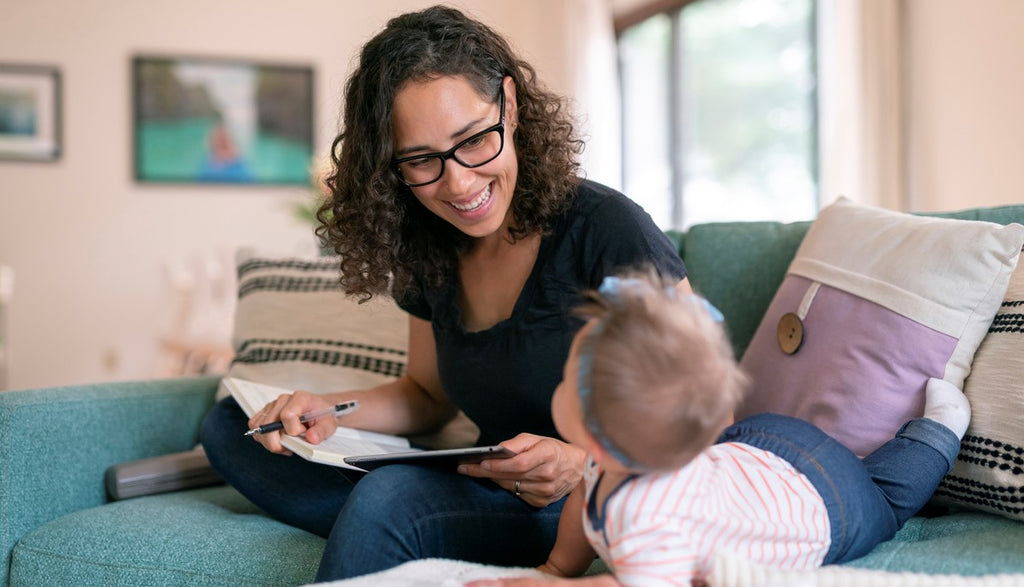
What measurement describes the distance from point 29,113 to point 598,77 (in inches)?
125

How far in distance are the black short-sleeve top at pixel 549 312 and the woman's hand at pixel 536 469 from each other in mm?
129

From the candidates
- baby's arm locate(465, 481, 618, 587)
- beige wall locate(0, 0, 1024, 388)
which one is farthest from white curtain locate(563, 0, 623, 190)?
Result: baby's arm locate(465, 481, 618, 587)

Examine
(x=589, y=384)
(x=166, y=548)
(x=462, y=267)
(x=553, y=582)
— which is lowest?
(x=166, y=548)

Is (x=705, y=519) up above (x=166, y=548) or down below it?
above

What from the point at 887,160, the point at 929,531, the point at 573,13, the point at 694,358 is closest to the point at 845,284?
the point at 929,531

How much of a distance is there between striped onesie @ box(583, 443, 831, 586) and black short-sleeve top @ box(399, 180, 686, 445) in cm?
32

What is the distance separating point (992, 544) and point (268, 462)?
3.49 ft

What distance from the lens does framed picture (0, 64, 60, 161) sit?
16.1 feet

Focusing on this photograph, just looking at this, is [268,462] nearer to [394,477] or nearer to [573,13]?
[394,477]

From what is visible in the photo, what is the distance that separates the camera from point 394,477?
1.18 metres

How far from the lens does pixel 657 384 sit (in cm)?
84

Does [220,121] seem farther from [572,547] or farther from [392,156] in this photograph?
[572,547]

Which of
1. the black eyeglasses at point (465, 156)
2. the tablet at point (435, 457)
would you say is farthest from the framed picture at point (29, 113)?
the tablet at point (435, 457)

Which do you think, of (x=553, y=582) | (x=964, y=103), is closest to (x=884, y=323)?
(x=553, y=582)
